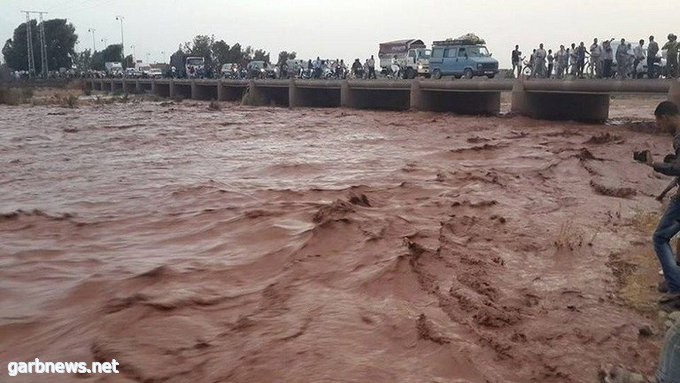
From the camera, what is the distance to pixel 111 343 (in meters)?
4.76

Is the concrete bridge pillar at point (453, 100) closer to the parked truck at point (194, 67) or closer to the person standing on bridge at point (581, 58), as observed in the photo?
the person standing on bridge at point (581, 58)

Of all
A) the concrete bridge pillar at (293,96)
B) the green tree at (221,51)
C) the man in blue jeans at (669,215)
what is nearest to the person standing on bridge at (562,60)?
the concrete bridge pillar at (293,96)

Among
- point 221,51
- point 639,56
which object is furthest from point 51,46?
point 639,56

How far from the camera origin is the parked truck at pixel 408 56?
35281 millimetres

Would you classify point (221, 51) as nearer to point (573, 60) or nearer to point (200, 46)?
point (200, 46)

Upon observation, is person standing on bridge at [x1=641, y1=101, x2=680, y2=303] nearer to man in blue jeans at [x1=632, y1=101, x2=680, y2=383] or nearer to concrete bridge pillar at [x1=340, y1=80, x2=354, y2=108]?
man in blue jeans at [x1=632, y1=101, x2=680, y2=383]

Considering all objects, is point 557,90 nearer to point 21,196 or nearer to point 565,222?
point 565,222

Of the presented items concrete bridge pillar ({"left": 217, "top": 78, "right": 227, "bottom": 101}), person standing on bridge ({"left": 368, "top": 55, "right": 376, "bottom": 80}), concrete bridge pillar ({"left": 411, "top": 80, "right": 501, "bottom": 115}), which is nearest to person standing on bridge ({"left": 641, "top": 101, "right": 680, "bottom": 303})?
concrete bridge pillar ({"left": 411, "top": 80, "right": 501, "bottom": 115})

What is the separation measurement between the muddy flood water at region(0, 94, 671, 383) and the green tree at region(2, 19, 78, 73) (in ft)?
273

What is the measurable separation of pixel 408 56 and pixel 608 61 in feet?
65.2

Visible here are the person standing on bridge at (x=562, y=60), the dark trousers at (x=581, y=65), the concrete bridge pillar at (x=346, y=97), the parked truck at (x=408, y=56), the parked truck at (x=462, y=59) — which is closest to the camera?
the dark trousers at (x=581, y=65)

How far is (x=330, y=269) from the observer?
21.3 feet

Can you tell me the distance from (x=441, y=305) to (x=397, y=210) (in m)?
3.90

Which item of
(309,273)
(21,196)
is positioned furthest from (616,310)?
(21,196)
